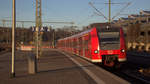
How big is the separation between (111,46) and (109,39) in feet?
1.66

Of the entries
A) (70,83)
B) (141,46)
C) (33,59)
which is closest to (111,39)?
(33,59)

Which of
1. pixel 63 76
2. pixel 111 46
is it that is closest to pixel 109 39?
pixel 111 46

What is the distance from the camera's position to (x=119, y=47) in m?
14.1

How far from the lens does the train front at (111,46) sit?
14.0 meters

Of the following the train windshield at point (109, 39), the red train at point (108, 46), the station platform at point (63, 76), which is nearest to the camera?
the station platform at point (63, 76)

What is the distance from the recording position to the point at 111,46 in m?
14.1

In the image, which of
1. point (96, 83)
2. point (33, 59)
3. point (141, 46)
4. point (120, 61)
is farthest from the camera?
point (141, 46)

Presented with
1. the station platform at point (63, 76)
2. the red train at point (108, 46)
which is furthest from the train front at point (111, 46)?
the station platform at point (63, 76)

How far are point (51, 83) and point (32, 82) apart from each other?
794 mm

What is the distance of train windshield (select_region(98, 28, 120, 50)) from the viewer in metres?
14.1

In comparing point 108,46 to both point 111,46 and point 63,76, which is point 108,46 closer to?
point 111,46

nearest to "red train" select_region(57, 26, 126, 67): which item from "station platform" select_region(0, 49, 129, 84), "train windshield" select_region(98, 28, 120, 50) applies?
"train windshield" select_region(98, 28, 120, 50)

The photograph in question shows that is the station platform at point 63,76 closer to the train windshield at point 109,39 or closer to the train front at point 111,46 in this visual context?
the train front at point 111,46

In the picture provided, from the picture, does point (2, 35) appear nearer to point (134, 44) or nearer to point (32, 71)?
point (134, 44)
